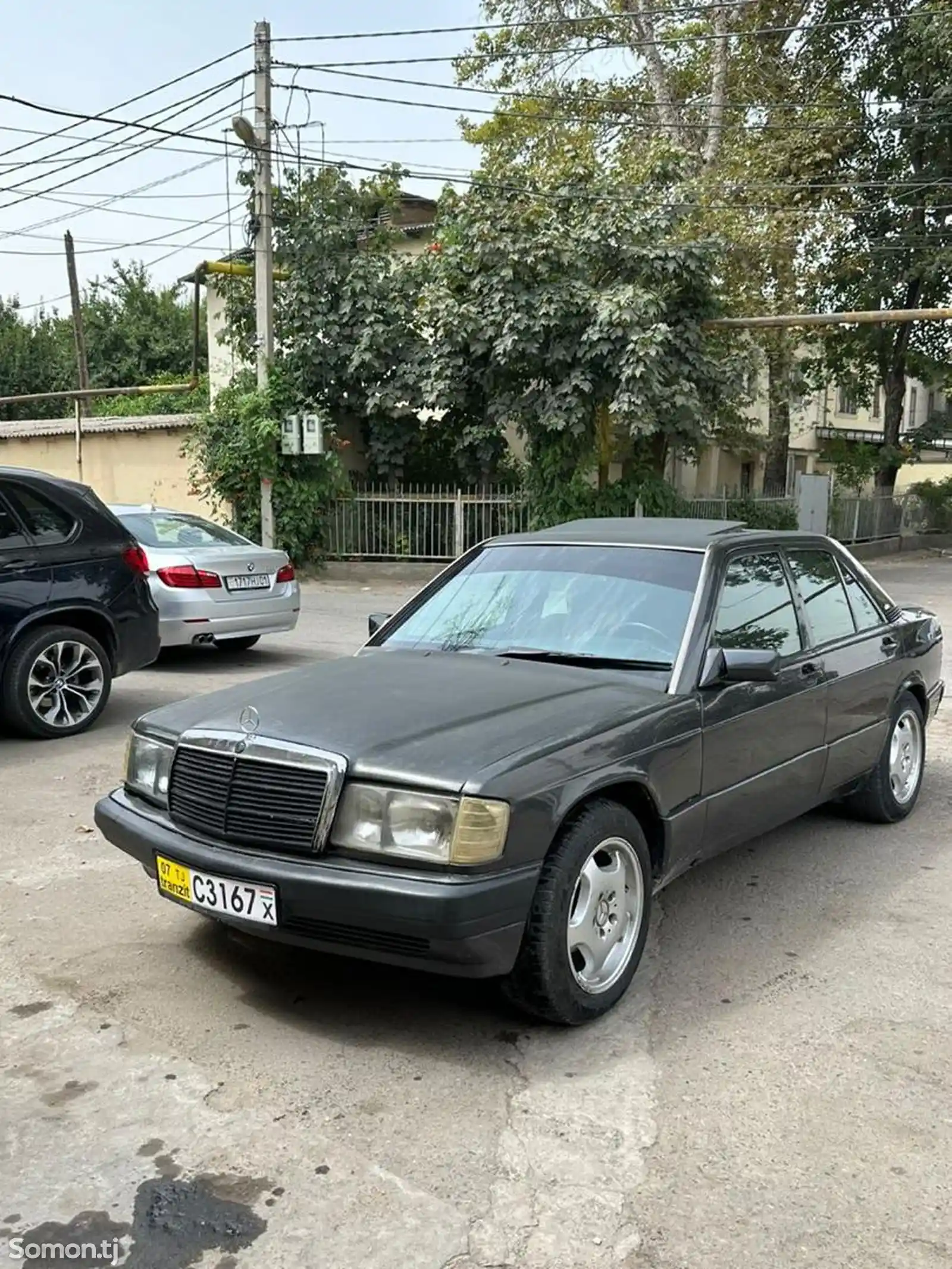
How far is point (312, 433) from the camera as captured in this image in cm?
1730

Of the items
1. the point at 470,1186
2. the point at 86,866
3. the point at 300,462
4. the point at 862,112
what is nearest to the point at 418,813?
the point at 470,1186

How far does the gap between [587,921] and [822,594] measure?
2.43 meters

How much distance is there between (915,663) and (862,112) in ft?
79.3

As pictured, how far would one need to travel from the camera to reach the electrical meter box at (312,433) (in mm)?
17234

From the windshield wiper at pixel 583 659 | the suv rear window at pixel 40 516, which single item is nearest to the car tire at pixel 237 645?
the suv rear window at pixel 40 516

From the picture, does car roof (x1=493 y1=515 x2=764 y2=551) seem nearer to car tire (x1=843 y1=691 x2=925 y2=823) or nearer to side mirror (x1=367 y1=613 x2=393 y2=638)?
side mirror (x1=367 y1=613 x2=393 y2=638)

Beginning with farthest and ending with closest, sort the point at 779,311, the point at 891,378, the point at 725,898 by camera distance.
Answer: the point at 891,378
the point at 779,311
the point at 725,898

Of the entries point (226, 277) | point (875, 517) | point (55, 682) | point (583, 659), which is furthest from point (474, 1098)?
point (875, 517)

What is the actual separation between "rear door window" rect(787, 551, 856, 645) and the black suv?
4.50 meters

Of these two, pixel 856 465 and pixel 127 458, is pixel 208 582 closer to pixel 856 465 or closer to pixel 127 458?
pixel 127 458

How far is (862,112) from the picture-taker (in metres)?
26.0

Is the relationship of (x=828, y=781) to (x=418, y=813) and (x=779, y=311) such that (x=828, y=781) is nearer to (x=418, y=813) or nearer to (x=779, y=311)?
(x=418, y=813)

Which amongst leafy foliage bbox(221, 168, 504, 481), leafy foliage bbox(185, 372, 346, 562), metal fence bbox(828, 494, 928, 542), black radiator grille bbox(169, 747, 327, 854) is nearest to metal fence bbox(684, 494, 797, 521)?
metal fence bbox(828, 494, 928, 542)

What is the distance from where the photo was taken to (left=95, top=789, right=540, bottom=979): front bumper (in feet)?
10.4
